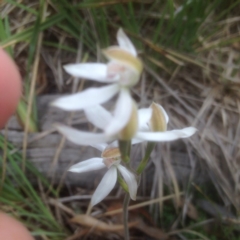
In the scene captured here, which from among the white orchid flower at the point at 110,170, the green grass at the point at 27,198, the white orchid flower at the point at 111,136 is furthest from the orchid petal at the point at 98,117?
the green grass at the point at 27,198

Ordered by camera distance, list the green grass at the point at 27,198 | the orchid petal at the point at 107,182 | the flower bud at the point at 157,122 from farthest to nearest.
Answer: the green grass at the point at 27,198 < the orchid petal at the point at 107,182 < the flower bud at the point at 157,122

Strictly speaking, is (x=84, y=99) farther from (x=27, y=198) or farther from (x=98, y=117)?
(x=27, y=198)

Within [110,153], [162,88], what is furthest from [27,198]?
[110,153]

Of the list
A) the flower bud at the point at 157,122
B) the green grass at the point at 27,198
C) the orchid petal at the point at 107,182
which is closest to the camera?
the flower bud at the point at 157,122

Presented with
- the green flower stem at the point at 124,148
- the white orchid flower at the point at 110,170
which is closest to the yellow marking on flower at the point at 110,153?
the white orchid flower at the point at 110,170

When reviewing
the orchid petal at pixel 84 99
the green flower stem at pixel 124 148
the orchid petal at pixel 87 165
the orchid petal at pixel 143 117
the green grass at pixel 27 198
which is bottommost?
the green grass at pixel 27 198

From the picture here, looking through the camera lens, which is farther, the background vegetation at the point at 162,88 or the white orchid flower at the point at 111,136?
the background vegetation at the point at 162,88

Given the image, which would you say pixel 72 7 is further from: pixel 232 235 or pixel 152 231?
pixel 232 235

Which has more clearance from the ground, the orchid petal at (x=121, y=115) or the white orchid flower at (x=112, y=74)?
the white orchid flower at (x=112, y=74)

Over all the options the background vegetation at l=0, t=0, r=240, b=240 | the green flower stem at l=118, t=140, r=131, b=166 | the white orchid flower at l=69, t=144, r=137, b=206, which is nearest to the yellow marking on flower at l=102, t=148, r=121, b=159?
the white orchid flower at l=69, t=144, r=137, b=206

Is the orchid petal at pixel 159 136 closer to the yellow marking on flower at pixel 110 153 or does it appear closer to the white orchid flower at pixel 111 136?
the white orchid flower at pixel 111 136
